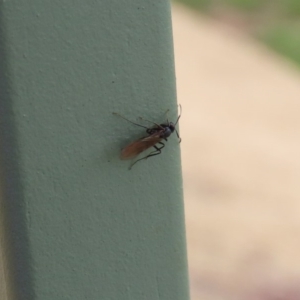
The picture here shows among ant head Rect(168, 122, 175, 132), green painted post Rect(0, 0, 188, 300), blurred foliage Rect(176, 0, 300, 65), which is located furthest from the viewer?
blurred foliage Rect(176, 0, 300, 65)

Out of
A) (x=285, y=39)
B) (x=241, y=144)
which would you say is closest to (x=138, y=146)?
(x=241, y=144)

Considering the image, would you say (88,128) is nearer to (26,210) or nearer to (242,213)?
(26,210)

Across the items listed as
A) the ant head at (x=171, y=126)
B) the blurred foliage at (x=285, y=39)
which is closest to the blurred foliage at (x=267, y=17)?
the blurred foliage at (x=285, y=39)

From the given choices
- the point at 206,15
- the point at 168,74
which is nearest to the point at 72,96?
the point at 168,74

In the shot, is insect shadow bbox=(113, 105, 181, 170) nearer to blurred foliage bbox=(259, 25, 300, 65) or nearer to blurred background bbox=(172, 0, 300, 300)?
blurred background bbox=(172, 0, 300, 300)

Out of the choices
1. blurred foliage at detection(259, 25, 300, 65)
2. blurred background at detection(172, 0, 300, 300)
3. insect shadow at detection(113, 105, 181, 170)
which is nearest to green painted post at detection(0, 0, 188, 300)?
insect shadow at detection(113, 105, 181, 170)

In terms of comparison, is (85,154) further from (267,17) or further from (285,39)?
(267,17)

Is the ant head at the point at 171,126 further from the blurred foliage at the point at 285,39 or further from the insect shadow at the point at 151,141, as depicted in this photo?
the blurred foliage at the point at 285,39
